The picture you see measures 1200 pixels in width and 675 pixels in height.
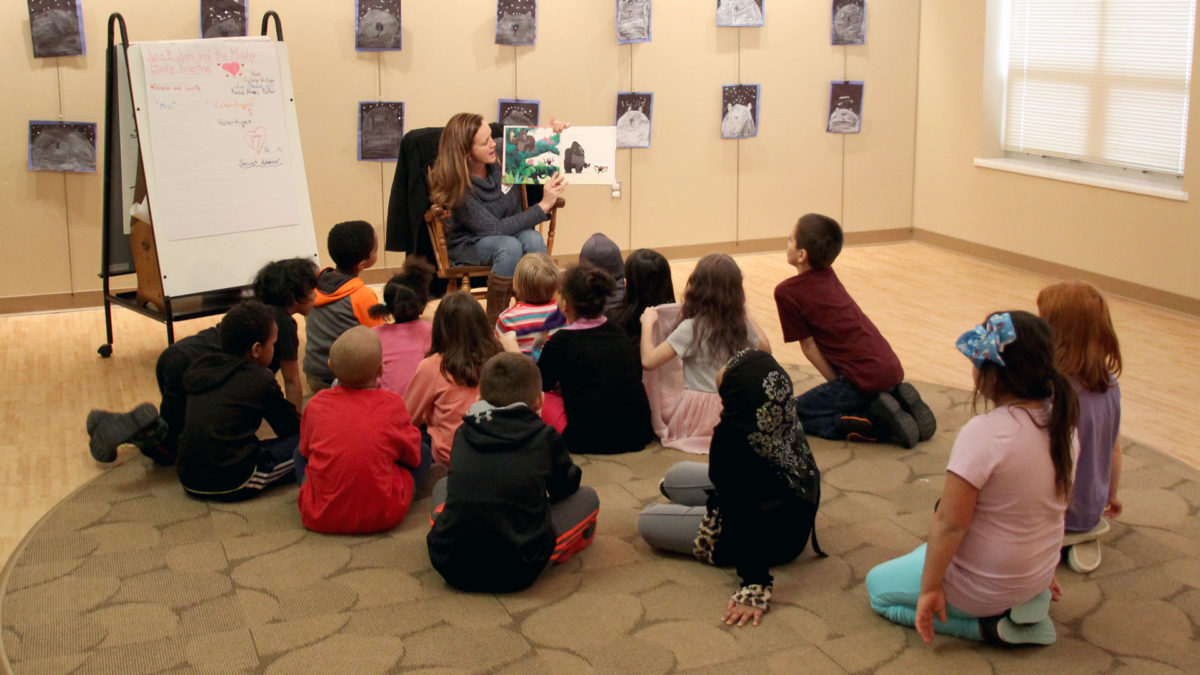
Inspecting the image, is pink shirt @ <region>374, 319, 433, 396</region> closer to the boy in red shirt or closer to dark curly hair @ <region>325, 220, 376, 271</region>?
dark curly hair @ <region>325, 220, 376, 271</region>

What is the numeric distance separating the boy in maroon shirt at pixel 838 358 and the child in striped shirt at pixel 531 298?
35.7 inches

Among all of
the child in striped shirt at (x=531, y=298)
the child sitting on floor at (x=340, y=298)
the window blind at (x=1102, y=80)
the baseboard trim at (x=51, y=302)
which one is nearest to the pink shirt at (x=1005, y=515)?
the child in striped shirt at (x=531, y=298)

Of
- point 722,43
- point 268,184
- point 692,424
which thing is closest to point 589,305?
point 692,424

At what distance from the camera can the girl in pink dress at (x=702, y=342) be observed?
13.0 feet

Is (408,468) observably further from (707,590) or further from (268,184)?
(268,184)

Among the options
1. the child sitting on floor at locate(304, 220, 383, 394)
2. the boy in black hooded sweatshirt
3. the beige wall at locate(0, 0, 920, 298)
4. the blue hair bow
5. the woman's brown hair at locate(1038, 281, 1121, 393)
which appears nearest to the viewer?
the blue hair bow

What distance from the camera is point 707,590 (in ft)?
10.1

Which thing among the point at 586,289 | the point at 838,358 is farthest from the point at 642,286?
the point at 838,358

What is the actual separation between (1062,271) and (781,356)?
2597 mm

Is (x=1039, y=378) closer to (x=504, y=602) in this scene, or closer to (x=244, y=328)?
(x=504, y=602)

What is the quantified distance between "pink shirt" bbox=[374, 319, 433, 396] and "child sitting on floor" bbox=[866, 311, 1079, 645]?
2.19 m

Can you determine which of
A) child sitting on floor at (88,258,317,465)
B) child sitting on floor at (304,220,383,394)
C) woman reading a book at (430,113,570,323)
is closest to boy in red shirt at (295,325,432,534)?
child sitting on floor at (88,258,317,465)

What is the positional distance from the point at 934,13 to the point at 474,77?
3313mm

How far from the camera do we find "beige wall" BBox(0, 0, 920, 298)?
20.3 ft
